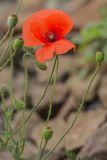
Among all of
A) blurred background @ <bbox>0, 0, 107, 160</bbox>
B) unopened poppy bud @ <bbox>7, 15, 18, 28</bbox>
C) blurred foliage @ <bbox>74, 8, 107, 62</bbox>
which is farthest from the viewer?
blurred foliage @ <bbox>74, 8, 107, 62</bbox>

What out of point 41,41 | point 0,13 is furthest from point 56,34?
point 0,13

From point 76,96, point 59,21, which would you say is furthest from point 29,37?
point 76,96

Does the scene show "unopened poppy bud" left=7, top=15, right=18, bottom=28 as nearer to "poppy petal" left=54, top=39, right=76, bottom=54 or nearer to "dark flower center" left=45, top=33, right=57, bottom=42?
"dark flower center" left=45, top=33, right=57, bottom=42

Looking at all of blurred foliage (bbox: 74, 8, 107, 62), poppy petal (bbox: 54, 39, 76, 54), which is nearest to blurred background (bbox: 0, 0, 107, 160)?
blurred foliage (bbox: 74, 8, 107, 62)

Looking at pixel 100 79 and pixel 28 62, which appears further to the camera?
pixel 28 62

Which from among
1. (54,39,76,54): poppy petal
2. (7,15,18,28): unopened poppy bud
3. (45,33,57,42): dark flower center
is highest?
(7,15,18,28): unopened poppy bud

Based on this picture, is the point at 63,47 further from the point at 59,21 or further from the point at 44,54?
the point at 59,21

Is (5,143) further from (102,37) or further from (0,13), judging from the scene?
(0,13)
